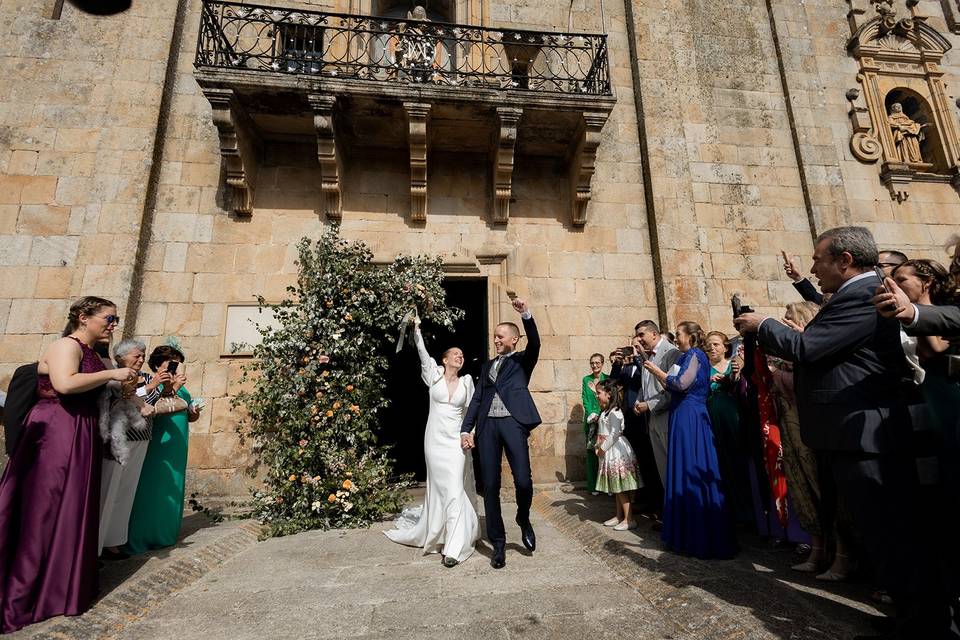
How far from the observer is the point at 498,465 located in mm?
4012

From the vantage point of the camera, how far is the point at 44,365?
3.10m

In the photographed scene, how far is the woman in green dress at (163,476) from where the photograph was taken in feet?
13.9

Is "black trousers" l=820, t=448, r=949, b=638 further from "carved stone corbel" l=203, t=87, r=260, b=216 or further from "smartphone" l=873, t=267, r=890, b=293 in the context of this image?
"carved stone corbel" l=203, t=87, r=260, b=216

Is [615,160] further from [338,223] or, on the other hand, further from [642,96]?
[338,223]

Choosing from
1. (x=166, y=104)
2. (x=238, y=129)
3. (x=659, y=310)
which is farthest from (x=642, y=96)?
(x=166, y=104)

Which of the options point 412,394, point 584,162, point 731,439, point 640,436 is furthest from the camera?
point 412,394

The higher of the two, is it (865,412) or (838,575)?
(865,412)

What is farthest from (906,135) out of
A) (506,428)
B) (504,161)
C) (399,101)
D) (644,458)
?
(506,428)

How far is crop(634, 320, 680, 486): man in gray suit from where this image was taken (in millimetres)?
4414

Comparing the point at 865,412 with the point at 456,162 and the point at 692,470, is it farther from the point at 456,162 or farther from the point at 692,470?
the point at 456,162

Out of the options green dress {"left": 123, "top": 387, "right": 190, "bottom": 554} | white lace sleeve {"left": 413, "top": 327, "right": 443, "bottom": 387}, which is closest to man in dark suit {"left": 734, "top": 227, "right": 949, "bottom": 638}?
white lace sleeve {"left": 413, "top": 327, "right": 443, "bottom": 387}

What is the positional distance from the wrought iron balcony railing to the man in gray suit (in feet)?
13.2

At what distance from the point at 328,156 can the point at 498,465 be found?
5.09 metres

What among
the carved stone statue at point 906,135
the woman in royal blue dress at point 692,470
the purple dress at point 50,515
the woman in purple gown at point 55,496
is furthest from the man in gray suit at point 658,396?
the carved stone statue at point 906,135
